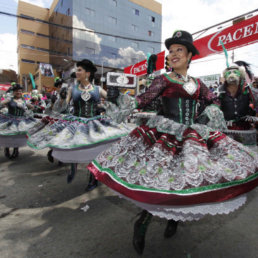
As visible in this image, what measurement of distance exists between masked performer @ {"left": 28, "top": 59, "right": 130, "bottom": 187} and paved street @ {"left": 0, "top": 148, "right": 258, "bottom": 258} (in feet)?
2.30

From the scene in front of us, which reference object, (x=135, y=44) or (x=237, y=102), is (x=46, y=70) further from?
(x=237, y=102)

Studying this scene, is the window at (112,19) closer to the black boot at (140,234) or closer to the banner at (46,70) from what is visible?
the banner at (46,70)

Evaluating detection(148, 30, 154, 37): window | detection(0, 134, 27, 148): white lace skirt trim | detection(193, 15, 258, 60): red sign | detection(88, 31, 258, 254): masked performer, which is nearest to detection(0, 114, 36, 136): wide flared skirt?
detection(0, 134, 27, 148): white lace skirt trim

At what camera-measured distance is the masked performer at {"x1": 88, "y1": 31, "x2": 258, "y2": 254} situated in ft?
5.12

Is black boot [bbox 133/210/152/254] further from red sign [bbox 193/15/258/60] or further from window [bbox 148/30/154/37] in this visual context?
window [bbox 148/30/154/37]

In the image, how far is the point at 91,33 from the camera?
30.0 metres

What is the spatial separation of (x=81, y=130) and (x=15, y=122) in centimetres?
321

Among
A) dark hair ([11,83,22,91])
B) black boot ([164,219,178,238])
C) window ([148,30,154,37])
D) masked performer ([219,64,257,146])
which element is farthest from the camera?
window ([148,30,154,37])

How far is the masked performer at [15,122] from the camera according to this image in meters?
5.31

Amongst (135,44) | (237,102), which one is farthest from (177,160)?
(135,44)

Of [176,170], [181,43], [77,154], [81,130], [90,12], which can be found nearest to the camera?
[176,170]

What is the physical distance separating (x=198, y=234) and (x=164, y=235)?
45cm

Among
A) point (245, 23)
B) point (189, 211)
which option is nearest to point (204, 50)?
point (245, 23)

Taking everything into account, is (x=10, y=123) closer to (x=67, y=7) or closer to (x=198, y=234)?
(x=198, y=234)
